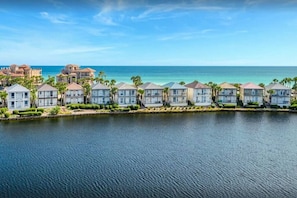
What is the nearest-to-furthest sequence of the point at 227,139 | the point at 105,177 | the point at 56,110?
the point at 105,177, the point at 227,139, the point at 56,110

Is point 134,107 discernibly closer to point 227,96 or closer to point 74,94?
point 74,94

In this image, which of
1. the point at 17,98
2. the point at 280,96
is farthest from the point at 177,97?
the point at 17,98

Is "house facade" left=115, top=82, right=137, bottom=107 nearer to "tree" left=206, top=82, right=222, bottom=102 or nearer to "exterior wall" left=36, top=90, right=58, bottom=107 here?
"exterior wall" left=36, top=90, right=58, bottom=107

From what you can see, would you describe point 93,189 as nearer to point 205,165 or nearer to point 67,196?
point 67,196

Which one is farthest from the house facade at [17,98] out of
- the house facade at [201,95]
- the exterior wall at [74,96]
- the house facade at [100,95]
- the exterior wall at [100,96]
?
the house facade at [201,95]

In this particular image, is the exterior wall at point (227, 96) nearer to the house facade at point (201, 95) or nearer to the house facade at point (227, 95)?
the house facade at point (227, 95)

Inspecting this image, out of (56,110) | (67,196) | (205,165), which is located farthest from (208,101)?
(67,196)
